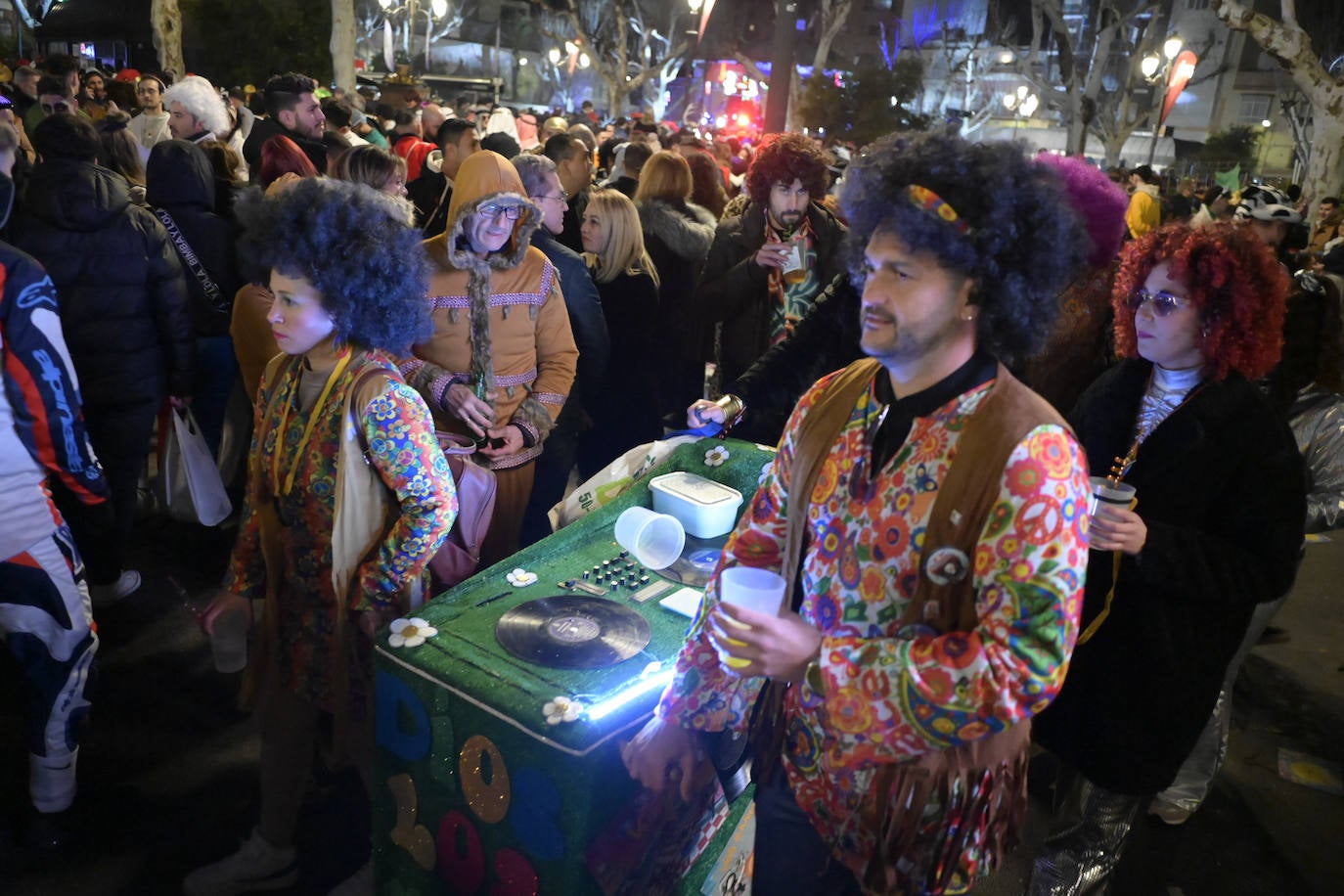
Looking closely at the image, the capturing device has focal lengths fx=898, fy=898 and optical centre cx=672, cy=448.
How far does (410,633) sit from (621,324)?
291 centimetres

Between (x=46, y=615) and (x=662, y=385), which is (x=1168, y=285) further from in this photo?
(x=46, y=615)

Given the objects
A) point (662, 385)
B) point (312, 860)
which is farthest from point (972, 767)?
point (662, 385)

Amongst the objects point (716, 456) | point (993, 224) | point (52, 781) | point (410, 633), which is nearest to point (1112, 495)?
point (993, 224)

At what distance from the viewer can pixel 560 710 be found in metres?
1.90

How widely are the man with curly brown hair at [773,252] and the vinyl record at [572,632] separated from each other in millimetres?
1907

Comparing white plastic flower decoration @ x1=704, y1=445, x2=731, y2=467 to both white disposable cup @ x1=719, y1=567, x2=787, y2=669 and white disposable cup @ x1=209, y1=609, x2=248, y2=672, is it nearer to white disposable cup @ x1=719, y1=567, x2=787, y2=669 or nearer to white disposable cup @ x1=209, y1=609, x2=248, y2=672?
white disposable cup @ x1=209, y1=609, x2=248, y2=672

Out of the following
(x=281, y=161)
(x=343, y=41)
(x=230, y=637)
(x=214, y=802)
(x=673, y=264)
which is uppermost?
(x=343, y=41)

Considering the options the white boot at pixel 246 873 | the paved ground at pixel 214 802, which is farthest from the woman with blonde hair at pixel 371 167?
the white boot at pixel 246 873

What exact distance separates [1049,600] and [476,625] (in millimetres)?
1376

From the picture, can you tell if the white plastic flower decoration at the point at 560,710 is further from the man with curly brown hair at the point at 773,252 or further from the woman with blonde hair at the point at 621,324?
the woman with blonde hair at the point at 621,324

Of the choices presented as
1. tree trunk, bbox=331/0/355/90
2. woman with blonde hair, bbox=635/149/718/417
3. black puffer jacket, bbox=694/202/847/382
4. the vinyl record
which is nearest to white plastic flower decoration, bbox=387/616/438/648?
the vinyl record

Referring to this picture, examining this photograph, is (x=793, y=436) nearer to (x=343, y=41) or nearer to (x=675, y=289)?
(x=675, y=289)

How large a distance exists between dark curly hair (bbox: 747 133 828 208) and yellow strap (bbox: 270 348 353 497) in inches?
91.7

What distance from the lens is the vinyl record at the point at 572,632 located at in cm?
210
